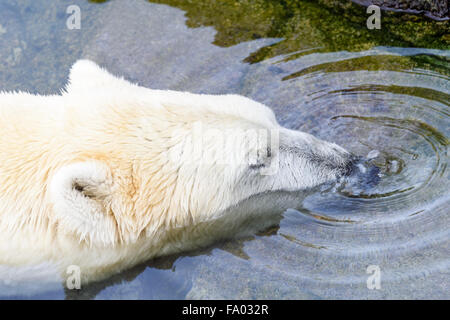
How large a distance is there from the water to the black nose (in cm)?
6

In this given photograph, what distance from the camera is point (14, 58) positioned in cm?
511

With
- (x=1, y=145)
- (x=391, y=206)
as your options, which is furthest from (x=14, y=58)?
(x=391, y=206)

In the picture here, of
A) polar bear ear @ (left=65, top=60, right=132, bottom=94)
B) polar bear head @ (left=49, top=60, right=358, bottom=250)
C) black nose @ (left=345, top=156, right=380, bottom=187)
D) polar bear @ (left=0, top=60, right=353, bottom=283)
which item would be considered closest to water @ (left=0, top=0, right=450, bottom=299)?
black nose @ (left=345, top=156, right=380, bottom=187)

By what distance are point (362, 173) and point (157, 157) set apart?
1609 millimetres

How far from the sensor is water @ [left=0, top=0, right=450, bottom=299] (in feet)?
11.1

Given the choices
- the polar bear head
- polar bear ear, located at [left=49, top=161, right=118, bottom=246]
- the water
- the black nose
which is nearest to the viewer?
polar bear ear, located at [left=49, top=161, right=118, bottom=246]

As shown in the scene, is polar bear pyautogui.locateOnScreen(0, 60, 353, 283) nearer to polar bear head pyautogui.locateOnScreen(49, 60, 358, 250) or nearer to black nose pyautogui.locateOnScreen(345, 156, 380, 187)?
polar bear head pyautogui.locateOnScreen(49, 60, 358, 250)

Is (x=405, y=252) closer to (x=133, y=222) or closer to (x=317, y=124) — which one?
(x=317, y=124)

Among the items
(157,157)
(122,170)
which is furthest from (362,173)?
(122,170)

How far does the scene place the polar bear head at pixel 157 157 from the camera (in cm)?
296

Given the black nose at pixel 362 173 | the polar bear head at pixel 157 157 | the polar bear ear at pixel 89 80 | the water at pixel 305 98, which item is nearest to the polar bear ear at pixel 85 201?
the polar bear head at pixel 157 157
